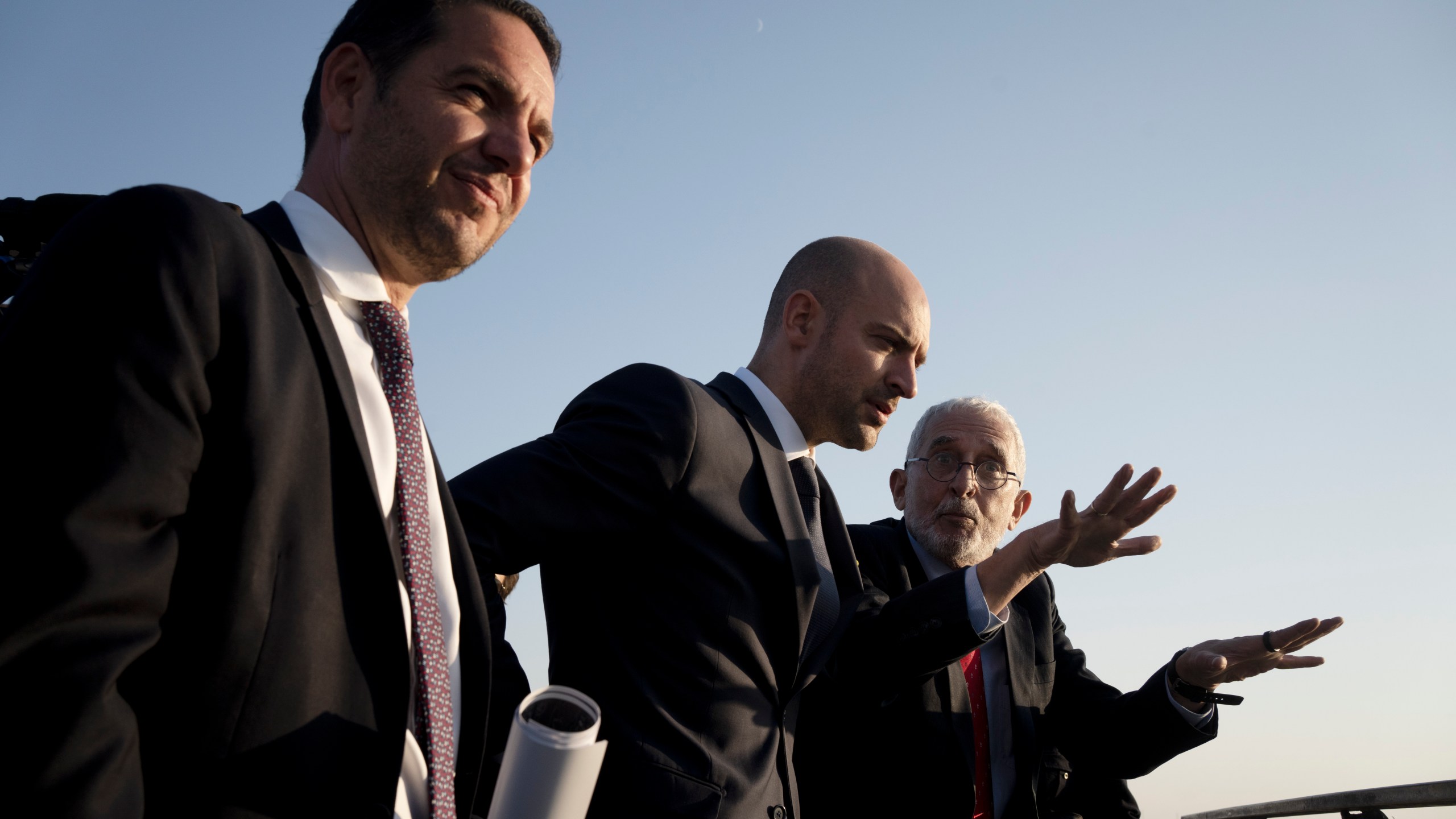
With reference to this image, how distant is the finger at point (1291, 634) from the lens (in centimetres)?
396

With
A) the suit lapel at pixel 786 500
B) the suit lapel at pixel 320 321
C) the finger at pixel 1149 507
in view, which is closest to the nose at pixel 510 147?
the suit lapel at pixel 320 321

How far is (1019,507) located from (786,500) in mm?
2545

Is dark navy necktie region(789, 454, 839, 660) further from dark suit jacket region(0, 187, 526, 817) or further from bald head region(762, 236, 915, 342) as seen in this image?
dark suit jacket region(0, 187, 526, 817)

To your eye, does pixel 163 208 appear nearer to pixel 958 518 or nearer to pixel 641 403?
pixel 641 403

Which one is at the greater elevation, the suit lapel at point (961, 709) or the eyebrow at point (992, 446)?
the eyebrow at point (992, 446)

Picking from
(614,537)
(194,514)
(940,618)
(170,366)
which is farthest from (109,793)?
(940,618)

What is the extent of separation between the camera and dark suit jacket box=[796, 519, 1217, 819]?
12.3 ft

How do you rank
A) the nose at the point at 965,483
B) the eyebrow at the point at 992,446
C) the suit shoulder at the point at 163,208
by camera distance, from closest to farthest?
1. the suit shoulder at the point at 163,208
2. the nose at the point at 965,483
3. the eyebrow at the point at 992,446

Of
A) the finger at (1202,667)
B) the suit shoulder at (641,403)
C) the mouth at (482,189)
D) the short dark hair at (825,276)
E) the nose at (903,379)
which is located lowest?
the finger at (1202,667)

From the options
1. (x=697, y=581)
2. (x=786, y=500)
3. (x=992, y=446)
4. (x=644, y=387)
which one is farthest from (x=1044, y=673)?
(x=644, y=387)

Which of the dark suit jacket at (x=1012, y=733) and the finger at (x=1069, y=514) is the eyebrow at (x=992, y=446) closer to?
the dark suit jacket at (x=1012, y=733)

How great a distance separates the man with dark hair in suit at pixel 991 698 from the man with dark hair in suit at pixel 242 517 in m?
2.11

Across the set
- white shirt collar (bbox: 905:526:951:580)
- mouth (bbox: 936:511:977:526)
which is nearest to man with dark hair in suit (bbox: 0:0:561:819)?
white shirt collar (bbox: 905:526:951:580)

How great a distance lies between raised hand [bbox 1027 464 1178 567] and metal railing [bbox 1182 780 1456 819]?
130 centimetres
